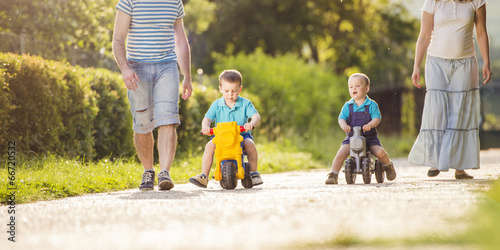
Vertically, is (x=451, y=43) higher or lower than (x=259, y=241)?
higher

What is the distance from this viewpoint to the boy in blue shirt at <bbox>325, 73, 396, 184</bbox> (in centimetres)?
716

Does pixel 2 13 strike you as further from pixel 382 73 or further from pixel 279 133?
pixel 382 73

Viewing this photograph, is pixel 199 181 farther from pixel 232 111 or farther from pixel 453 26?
pixel 453 26

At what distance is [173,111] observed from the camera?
6812 mm

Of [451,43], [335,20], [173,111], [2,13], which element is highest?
[335,20]

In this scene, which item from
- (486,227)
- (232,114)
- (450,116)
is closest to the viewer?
(486,227)

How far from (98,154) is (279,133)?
667 cm

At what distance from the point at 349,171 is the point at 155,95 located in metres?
1.97

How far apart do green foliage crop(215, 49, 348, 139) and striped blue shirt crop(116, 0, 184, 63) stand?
814 centimetres

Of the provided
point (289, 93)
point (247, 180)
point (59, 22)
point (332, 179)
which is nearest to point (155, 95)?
point (247, 180)

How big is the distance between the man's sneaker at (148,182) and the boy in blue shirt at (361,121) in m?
1.72

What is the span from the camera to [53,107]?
8789 millimetres

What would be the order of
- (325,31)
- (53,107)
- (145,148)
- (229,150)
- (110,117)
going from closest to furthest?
1. (229,150)
2. (145,148)
3. (53,107)
4. (110,117)
5. (325,31)

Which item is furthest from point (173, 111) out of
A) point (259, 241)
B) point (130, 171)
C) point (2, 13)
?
point (2, 13)
